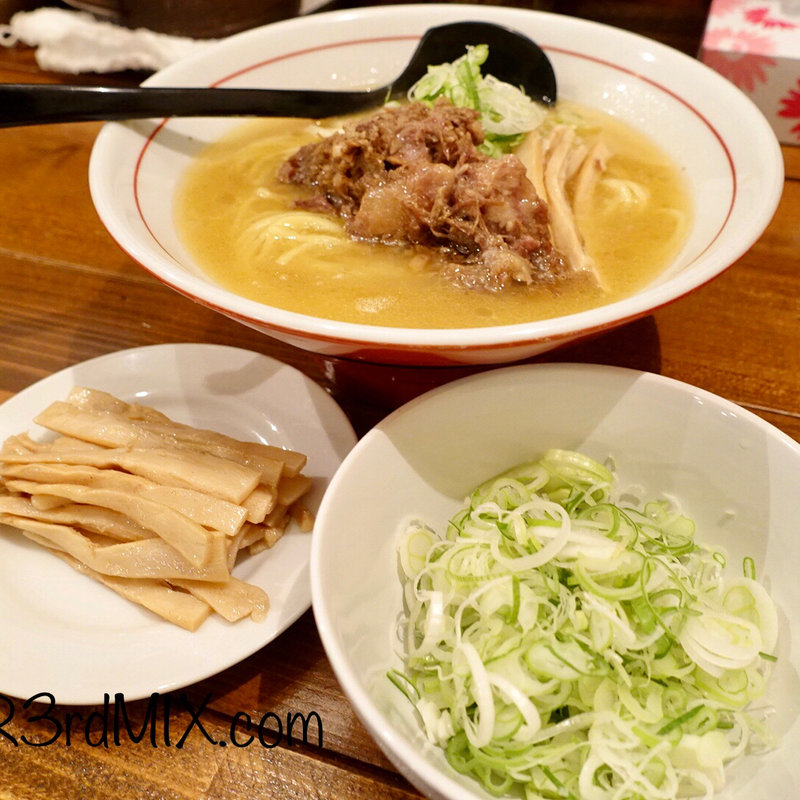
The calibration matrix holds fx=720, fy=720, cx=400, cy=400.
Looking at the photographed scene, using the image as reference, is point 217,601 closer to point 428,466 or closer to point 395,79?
point 428,466

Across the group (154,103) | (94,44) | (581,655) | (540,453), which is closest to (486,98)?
(154,103)

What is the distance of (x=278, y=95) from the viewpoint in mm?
1686

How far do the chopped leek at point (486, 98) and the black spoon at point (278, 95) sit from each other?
128mm

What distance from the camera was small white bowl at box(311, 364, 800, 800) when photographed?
903 mm

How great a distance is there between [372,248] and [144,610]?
2.68ft

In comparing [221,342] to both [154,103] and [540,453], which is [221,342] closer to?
[154,103]

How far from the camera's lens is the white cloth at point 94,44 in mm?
2447

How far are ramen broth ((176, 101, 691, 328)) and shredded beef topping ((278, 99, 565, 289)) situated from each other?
0.04 m

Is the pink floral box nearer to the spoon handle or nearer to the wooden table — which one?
the wooden table

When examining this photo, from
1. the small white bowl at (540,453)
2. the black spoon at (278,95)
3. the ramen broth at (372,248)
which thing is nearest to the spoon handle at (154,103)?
the black spoon at (278,95)

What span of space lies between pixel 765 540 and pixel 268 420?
90 centimetres

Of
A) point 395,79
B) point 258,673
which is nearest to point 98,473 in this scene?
point 258,673

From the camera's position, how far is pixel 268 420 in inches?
56.7

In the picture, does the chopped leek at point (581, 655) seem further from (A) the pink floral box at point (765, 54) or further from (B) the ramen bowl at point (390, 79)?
(A) the pink floral box at point (765, 54)
